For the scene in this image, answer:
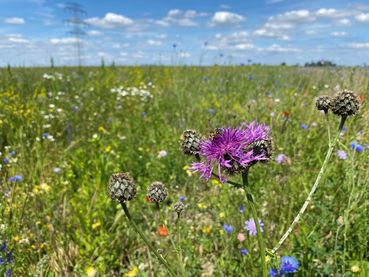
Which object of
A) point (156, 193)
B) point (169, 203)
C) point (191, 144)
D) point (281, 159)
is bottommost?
point (169, 203)

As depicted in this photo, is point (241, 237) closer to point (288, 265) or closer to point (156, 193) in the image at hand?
point (288, 265)

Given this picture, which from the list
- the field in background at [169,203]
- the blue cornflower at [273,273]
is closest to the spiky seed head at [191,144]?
the field in background at [169,203]

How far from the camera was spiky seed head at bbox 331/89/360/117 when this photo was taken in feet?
4.32

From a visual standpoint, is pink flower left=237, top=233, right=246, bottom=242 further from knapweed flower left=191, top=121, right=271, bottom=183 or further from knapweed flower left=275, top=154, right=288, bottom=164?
knapweed flower left=191, top=121, right=271, bottom=183

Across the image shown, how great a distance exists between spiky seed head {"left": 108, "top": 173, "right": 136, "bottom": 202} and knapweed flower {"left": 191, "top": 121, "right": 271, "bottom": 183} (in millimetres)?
275

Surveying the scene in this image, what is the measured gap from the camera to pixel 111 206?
9.52ft

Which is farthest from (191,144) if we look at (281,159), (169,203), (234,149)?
(169,203)

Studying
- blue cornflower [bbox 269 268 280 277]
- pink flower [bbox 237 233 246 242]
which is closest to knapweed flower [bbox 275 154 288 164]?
pink flower [bbox 237 233 246 242]

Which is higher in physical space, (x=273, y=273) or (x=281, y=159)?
(x=281, y=159)

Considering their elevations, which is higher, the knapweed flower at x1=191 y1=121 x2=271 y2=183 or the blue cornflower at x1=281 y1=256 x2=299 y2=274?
the knapweed flower at x1=191 y1=121 x2=271 y2=183

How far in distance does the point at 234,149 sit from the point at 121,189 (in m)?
0.44

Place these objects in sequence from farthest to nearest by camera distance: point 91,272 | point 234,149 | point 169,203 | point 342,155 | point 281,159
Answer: point 169,203, point 281,159, point 342,155, point 91,272, point 234,149

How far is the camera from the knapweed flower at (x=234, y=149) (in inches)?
43.3

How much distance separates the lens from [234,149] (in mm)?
1111
